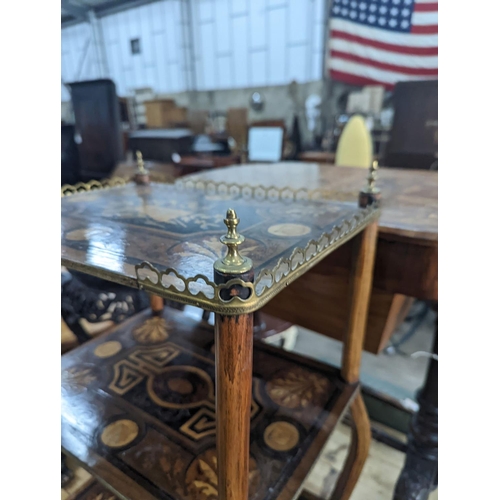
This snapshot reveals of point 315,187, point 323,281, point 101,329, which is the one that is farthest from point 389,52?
point 101,329

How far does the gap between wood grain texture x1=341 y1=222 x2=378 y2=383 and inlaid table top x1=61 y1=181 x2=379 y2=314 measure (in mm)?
56

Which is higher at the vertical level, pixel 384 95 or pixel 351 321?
pixel 384 95

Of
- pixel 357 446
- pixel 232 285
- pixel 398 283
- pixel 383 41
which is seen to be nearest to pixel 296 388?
pixel 357 446

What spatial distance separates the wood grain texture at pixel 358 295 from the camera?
2.39 ft

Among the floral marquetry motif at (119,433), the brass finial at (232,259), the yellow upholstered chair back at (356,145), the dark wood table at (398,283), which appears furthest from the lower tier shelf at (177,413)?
the yellow upholstered chair back at (356,145)

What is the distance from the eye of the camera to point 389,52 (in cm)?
295

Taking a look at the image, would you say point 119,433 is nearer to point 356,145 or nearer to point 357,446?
point 357,446

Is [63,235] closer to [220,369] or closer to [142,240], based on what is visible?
[142,240]

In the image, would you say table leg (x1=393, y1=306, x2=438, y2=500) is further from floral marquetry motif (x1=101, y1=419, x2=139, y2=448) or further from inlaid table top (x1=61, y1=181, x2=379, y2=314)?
floral marquetry motif (x1=101, y1=419, x2=139, y2=448)

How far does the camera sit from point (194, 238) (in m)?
0.57

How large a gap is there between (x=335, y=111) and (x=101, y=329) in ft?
9.83

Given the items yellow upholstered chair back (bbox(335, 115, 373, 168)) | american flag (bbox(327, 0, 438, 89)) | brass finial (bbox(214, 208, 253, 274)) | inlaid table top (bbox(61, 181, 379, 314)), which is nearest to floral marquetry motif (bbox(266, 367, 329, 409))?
inlaid table top (bbox(61, 181, 379, 314))

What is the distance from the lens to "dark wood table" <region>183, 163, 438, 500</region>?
2.56 feet

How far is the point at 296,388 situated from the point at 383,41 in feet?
10.1
